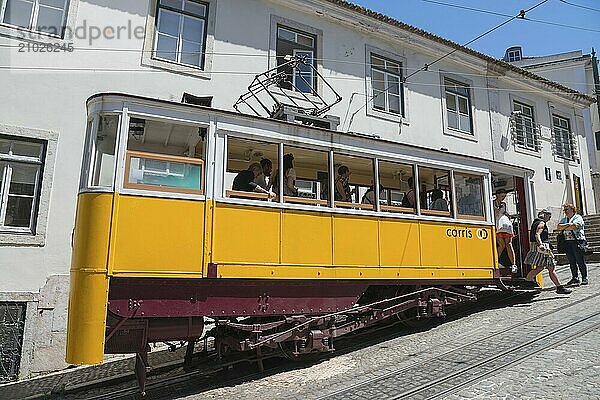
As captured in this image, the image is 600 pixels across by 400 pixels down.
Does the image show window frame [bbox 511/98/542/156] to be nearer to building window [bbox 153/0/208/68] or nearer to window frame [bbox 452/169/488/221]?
window frame [bbox 452/169/488/221]

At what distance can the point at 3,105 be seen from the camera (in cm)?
795

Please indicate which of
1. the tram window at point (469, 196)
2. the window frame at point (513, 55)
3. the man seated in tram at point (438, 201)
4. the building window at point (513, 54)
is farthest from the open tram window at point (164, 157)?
the building window at point (513, 54)

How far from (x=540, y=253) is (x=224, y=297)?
6.35m

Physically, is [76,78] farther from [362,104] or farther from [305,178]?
[362,104]

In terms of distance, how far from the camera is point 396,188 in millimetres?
7391

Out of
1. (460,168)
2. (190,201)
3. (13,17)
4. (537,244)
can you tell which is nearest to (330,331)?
(190,201)

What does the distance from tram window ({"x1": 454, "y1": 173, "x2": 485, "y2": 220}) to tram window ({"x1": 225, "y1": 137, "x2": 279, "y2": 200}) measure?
3537 mm

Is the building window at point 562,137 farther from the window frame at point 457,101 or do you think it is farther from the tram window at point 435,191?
the tram window at point 435,191

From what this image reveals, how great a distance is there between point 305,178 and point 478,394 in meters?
3.82

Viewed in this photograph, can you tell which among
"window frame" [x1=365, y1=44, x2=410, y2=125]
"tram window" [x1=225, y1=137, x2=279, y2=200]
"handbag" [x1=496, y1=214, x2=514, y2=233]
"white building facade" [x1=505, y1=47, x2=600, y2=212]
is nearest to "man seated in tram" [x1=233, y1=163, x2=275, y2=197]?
"tram window" [x1=225, y1=137, x2=279, y2=200]

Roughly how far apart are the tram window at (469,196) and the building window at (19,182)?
757 cm

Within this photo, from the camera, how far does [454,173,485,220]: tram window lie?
7.83m

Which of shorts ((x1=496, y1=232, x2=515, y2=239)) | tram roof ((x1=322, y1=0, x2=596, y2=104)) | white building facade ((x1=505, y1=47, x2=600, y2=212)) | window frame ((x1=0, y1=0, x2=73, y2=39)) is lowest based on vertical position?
shorts ((x1=496, y1=232, x2=515, y2=239))

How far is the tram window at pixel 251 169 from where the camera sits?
5.85 metres
